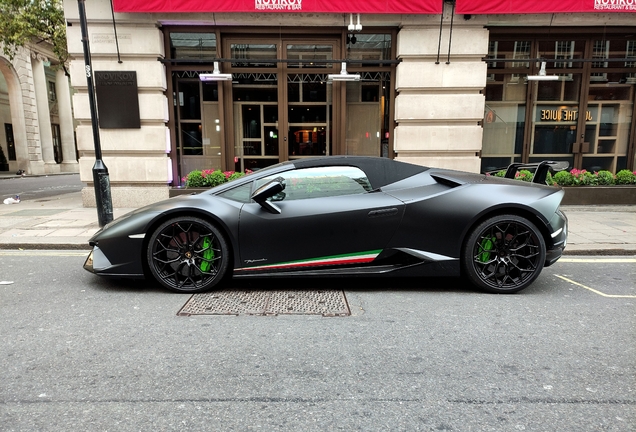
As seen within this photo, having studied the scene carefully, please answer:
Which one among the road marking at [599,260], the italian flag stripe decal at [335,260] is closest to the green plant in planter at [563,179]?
the road marking at [599,260]

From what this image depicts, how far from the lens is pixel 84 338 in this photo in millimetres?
3020

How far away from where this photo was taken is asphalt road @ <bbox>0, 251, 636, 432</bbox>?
211cm

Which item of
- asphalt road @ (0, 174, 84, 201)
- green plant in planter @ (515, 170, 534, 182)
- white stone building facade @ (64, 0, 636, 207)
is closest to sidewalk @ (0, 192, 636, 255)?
green plant in planter @ (515, 170, 534, 182)

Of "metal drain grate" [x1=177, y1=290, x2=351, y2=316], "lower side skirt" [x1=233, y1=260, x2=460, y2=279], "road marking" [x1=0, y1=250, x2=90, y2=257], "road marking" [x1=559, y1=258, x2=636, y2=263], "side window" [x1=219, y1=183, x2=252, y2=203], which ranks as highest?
"side window" [x1=219, y1=183, x2=252, y2=203]

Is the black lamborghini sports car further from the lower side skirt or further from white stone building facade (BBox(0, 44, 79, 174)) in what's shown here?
white stone building facade (BBox(0, 44, 79, 174))

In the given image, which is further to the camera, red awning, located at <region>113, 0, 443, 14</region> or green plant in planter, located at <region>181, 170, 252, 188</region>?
green plant in planter, located at <region>181, 170, 252, 188</region>

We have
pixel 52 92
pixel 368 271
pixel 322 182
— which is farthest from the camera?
pixel 52 92

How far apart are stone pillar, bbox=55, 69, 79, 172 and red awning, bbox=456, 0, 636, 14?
118 ft

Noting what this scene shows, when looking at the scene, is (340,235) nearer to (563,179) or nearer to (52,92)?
(563,179)

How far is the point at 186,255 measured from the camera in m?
3.98

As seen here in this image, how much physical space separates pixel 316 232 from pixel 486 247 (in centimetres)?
166

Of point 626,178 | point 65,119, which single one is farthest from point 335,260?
point 65,119

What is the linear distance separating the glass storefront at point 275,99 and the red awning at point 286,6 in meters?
0.99

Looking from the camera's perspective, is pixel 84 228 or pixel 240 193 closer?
pixel 240 193
